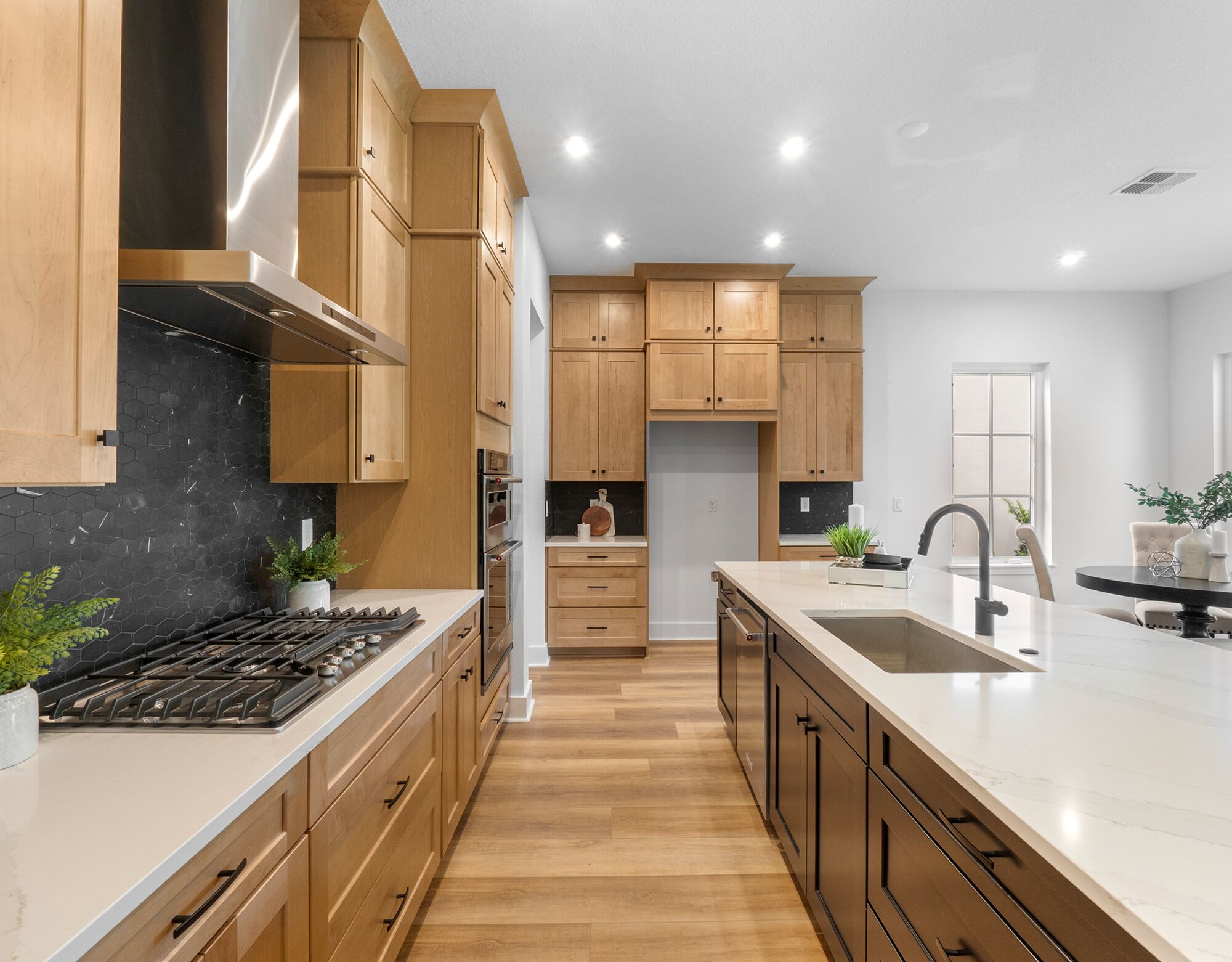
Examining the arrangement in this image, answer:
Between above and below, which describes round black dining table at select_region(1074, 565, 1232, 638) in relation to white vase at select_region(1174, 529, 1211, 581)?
below

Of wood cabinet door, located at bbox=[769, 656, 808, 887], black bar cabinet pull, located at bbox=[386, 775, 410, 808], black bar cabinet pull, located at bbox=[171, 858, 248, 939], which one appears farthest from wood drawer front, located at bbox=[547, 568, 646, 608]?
black bar cabinet pull, located at bbox=[171, 858, 248, 939]

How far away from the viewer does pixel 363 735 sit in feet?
4.47

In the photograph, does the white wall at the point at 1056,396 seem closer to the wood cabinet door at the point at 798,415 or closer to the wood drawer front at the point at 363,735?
the wood cabinet door at the point at 798,415

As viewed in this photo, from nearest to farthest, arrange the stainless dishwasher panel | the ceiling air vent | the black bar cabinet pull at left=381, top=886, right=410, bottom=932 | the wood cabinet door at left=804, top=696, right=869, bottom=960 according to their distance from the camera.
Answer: the wood cabinet door at left=804, top=696, right=869, bottom=960
the black bar cabinet pull at left=381, top=886, right=410, bottom=932
the stainless dishwasher panel
the ceiling air vent

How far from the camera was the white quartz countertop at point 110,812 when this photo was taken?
64 centimetres

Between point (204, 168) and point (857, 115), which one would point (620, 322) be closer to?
point (857, 115)

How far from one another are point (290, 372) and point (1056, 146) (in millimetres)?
3414

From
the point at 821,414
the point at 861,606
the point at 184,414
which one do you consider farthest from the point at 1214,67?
the point at 184,414

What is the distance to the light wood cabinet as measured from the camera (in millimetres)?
4836

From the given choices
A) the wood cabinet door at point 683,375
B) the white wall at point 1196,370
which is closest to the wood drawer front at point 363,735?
the wood cabinet door at point 683,375

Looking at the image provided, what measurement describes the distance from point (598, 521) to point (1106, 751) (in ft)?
13.3

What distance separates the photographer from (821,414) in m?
4.85

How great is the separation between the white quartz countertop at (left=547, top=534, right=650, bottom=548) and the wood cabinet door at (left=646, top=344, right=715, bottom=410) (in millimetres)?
Answer: 1021

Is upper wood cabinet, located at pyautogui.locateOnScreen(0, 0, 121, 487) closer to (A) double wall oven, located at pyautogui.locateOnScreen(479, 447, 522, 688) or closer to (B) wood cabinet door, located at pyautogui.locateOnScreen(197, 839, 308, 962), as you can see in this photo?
(B) wood cabinet door, located at pyautogui.locateOnScreen(197, 839, 308, 962)
